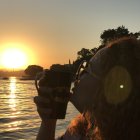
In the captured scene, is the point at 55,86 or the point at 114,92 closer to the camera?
the point at 114,92

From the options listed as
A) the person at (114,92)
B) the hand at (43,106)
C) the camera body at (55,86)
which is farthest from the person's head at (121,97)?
the hand at (43,106)

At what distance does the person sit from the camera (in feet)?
8.64

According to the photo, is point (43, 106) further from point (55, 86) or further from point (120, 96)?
point (120, 96)

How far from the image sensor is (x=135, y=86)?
2643 millimetres

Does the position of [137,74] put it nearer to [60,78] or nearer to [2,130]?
[60,78]

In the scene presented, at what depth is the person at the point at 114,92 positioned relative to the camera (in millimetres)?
2633

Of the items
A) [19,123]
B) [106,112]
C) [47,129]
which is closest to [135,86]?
[106,112]

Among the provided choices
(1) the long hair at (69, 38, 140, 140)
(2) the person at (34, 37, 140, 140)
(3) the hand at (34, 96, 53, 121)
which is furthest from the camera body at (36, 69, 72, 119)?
(1) the long hair at (69, 38, 140, 140)

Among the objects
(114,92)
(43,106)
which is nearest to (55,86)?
(43,106)

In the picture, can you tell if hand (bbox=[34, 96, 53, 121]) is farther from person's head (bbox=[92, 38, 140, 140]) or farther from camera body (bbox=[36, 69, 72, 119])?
person's head (bbox=[92, 38, 140, 140])

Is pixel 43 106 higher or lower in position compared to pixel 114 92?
lower

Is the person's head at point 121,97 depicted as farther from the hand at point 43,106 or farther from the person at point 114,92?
the hand at point 43,106

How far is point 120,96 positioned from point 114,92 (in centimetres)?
5

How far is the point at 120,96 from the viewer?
2.63 metres
